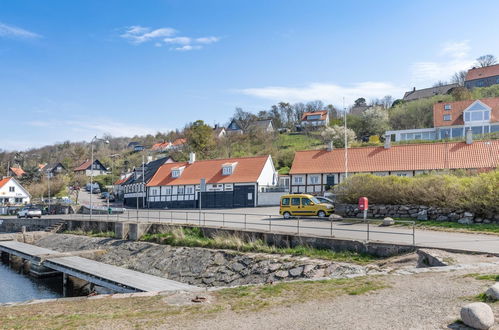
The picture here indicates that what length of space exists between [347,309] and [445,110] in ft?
190

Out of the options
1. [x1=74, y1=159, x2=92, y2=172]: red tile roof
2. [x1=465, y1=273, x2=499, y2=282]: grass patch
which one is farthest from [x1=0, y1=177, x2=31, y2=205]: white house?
[x1=465, y1=273, x2=499, y2=282]: grass patch

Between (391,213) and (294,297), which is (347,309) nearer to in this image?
(294,297)

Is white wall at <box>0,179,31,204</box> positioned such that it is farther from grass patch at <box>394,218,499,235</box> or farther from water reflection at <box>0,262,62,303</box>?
grass patch at <box>394,218,499,235</box>

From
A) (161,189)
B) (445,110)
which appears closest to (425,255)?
(161,189)

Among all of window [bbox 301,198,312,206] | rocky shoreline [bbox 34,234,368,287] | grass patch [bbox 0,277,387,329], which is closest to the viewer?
grass patch [bbox 0,277,387,329]

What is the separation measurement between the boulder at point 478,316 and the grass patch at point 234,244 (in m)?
8.78

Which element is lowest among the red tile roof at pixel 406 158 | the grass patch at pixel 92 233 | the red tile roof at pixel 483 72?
the grass patch at pixel 92 233

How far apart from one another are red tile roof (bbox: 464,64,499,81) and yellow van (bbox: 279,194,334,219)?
85650mm

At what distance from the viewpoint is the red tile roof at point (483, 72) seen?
93338mm

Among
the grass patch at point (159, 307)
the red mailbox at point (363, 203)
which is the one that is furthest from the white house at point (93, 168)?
the grass patch at point (159, 307)

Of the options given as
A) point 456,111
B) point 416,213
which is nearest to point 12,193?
point 416,213

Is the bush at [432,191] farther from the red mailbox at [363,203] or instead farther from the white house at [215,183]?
the white house at [215,183]

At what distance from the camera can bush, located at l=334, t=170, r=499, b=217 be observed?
69.5 feet

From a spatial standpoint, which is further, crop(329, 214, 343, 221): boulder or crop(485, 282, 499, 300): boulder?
crop(329, 214, 343, 221): boulder
